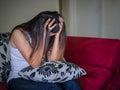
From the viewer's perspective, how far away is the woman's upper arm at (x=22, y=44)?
4.39ft

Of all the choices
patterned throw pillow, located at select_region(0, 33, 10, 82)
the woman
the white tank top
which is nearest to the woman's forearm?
the woman

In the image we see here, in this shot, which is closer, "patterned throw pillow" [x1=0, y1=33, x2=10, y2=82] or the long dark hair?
the long dark hair

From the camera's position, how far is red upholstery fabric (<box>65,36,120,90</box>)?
1492mm

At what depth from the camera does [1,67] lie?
1797 mm

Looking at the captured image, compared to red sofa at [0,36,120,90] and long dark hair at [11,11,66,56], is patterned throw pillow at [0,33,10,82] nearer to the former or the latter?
red sofa at [0,36,120,90]

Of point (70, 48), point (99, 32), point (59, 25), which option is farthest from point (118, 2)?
point (59, 25)

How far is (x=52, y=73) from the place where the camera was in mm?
1225

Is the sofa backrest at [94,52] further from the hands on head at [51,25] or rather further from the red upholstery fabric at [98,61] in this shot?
the hands on head at [51,25]

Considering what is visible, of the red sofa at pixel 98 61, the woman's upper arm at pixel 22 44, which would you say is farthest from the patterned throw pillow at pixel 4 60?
the woman's upper arm at pixel 22 44

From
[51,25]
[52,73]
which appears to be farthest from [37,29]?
[52,73]

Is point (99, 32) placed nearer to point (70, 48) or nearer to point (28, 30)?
point (70, 48)

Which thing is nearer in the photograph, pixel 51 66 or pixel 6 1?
pixel 51 66

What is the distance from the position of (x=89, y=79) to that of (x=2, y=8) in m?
1.35

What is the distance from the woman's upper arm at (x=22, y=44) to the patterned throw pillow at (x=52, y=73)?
0.10 m
